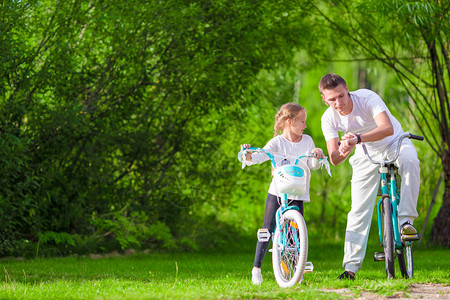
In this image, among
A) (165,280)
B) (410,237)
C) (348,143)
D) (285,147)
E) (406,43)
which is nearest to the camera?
(348,143)

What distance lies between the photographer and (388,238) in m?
4.64

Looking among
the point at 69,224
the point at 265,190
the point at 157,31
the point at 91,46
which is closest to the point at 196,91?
the point at 157,31

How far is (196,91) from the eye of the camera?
29.5ft

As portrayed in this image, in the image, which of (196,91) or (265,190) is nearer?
(196,91)

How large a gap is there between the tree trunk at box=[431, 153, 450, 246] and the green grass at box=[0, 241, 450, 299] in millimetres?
1474

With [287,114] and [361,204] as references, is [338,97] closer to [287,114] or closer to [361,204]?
[287,114]

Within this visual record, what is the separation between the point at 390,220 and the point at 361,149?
0.66 meters

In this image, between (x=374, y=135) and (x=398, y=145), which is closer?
(x=374, y=135)

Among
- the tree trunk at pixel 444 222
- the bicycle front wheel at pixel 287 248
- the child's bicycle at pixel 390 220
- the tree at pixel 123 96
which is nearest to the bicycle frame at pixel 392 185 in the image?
the child's bicycle at pixel 390 220

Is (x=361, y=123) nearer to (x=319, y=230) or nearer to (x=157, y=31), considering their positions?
(x=157, y=31)

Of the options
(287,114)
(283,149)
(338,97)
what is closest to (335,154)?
(338,97)

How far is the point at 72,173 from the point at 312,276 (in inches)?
163

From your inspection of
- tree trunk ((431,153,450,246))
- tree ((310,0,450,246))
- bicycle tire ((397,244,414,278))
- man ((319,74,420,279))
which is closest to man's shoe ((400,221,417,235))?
man ((319,74,420,279))

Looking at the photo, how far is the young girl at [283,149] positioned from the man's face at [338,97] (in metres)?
0.44
